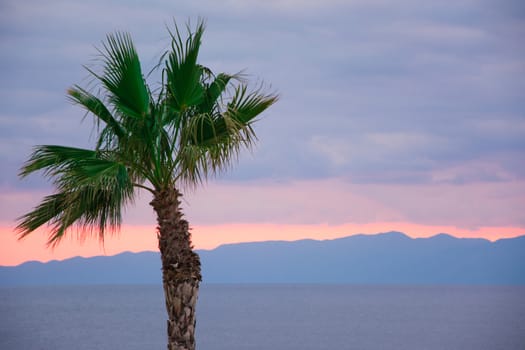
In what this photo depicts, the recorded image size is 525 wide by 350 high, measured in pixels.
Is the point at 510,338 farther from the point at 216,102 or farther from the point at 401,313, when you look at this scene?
the point at 216,102

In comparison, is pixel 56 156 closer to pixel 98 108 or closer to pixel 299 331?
pixel 98 108

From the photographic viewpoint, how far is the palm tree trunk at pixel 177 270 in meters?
14.2

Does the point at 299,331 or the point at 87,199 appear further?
the point at 299,331

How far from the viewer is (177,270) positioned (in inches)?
561

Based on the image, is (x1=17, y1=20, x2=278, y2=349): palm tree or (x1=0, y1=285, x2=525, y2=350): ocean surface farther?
(x1=0, y1=285, x2=525, y2=350): ocean surface

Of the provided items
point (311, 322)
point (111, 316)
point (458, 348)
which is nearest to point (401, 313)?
point (311, 322)

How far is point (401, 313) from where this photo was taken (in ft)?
411

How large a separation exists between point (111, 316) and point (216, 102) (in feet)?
390

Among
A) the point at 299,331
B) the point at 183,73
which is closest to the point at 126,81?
the point at 183,73

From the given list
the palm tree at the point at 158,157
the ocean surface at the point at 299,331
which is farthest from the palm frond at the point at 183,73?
the ocean surface at the point at 299,331

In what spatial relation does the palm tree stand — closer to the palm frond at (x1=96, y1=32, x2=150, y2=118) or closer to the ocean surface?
the palm frond at (x1=96, y1=32, x2=150, y2=118)

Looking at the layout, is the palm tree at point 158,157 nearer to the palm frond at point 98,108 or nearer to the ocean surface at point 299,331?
the palm frond at point 98,108

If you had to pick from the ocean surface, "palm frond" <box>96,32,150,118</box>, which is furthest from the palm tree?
the ocean surface

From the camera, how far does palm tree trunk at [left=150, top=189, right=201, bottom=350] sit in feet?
46.7
